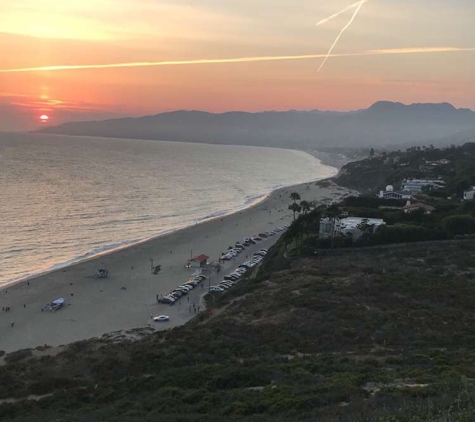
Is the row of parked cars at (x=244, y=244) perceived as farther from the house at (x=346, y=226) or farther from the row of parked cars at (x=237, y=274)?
the house at (x=346, y=226)

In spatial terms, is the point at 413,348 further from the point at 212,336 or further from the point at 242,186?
the point at 242,186

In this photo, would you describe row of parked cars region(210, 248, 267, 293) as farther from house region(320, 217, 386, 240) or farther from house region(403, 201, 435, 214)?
house region(403, 201, 435, 214)

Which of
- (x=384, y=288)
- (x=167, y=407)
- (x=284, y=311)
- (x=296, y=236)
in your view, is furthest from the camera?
(x=296, y=236)

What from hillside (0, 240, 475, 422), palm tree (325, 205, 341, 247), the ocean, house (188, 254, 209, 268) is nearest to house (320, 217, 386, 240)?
palm tree (325, 205, 341, 247)

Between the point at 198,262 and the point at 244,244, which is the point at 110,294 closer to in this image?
the point at 198,262

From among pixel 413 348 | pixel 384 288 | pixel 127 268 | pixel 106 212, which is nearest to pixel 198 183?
pixel 106 212

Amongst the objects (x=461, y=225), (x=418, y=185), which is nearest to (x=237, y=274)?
(x=461, y=225)
